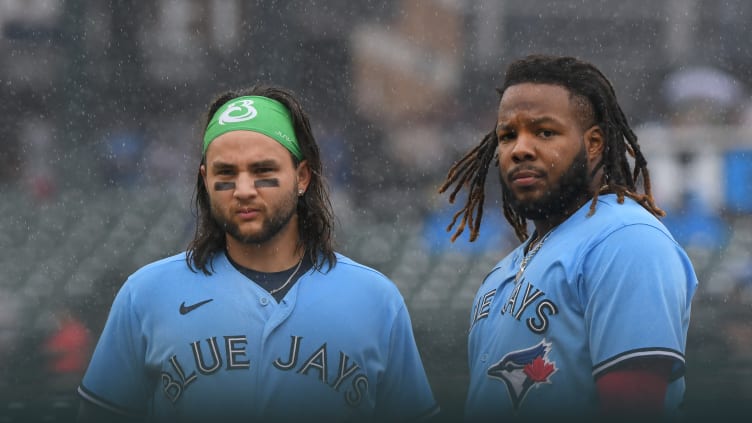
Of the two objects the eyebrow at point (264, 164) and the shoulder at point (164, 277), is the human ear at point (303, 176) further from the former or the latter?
the shoulder at point (164, 277)

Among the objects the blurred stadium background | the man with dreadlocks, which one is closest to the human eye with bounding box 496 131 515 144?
the man with dreadlocks

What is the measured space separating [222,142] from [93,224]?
20.7ft

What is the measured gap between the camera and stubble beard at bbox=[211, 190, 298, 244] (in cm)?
221

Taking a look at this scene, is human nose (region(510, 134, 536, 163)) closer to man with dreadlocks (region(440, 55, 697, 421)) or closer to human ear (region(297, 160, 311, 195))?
man with dreadlocks (region(440, 55, 697, 421))

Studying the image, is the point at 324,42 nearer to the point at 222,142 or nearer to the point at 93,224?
the point at 93,224

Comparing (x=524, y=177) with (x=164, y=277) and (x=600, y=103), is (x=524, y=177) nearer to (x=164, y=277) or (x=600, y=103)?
(x=600, y=103)

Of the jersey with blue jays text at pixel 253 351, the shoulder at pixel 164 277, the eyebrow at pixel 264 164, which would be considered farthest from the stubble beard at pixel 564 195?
the shoulder at pixel 164 277

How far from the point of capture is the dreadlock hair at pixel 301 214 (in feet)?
7.64

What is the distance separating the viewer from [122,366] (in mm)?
2227

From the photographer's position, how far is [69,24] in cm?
942

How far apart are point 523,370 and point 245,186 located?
657mm

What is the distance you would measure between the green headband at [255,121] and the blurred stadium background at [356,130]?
353 centimetres

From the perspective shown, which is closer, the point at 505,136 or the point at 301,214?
the point at 505,136

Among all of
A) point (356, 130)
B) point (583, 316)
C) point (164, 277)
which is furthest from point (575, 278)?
point (356, 130)
